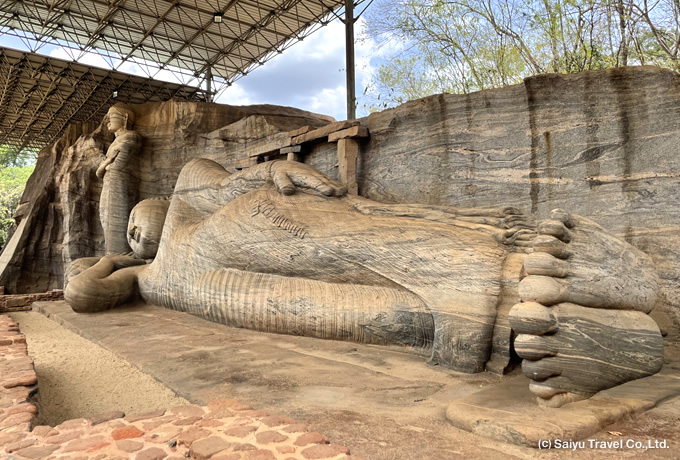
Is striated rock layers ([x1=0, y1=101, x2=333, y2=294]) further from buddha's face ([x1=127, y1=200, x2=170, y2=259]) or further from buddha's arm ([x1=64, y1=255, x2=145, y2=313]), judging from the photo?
buddha's arm ([x1=64, y1=255, x2=145, y2=313])

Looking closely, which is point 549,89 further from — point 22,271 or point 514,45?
point 22,271

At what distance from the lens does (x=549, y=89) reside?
375 centimetres

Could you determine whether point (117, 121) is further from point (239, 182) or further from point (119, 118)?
point (239, 182)

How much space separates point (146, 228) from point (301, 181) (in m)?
2.65

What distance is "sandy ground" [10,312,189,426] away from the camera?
2.35 m

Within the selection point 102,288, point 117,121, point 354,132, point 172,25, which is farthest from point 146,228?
point 172,25

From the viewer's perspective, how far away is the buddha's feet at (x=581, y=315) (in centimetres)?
188

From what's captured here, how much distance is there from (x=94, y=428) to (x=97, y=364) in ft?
5.05

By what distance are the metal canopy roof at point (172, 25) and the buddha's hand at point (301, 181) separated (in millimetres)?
8165

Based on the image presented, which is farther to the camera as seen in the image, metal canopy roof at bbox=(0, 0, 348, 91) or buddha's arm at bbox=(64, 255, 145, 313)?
metal canopy roof at bbox=(0, 0, 348, 91)

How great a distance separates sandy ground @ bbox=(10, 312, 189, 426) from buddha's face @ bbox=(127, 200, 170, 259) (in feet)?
6.43

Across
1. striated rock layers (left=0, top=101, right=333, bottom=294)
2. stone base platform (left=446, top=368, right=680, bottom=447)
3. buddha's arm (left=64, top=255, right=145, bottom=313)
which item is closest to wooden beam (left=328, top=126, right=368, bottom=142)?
striated rock layers (left=0, top=101, right=333, bottom=294)

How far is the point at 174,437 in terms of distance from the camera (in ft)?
5.45

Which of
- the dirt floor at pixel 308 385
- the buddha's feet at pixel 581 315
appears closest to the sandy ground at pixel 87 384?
the dirt floor at pixel 308 385
